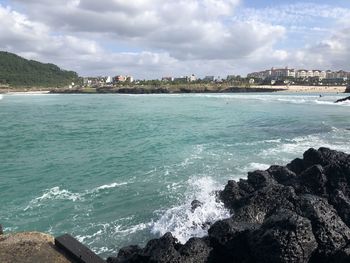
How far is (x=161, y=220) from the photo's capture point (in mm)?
14055

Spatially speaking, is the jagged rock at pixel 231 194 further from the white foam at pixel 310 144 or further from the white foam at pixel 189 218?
the white foam at pixel 310 144

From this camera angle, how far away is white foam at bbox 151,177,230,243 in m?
12.8

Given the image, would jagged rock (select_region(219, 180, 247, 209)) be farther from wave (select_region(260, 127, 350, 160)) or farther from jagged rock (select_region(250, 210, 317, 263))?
wave (select_region(260, 127, 350, 160))

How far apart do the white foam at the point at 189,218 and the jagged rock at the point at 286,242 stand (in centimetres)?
376

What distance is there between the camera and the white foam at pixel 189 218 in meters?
12.8

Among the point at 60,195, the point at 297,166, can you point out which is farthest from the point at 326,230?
the point at 60,195

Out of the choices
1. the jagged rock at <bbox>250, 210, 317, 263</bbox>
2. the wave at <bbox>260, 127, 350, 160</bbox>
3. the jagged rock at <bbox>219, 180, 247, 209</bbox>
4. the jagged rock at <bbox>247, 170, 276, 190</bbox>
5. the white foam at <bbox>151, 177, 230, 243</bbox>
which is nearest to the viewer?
the jagged rock at <bbox>250, 210, 317, 263</bbox>

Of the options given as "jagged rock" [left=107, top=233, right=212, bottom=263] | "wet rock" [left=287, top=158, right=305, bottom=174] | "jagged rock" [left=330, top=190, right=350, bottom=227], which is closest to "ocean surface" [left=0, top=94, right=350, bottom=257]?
"jagged rock" [left=107, top=233, right=212, bottom=263]

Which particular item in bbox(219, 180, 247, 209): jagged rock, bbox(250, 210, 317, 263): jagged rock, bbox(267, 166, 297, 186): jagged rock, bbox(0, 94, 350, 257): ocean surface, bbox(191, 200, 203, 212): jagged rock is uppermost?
bbox(250, 210, 317, 263): jagged rock

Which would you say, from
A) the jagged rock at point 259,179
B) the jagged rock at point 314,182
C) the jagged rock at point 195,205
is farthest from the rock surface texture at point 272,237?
the jagged rock at point 195,205

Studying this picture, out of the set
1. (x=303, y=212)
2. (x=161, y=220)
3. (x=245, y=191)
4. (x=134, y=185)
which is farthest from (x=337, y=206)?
(x=134, y=185)

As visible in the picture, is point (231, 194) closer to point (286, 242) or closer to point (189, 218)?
point (189, 218)

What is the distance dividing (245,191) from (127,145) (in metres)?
17.3

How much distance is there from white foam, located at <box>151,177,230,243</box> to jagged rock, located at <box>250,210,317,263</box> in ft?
12.3
